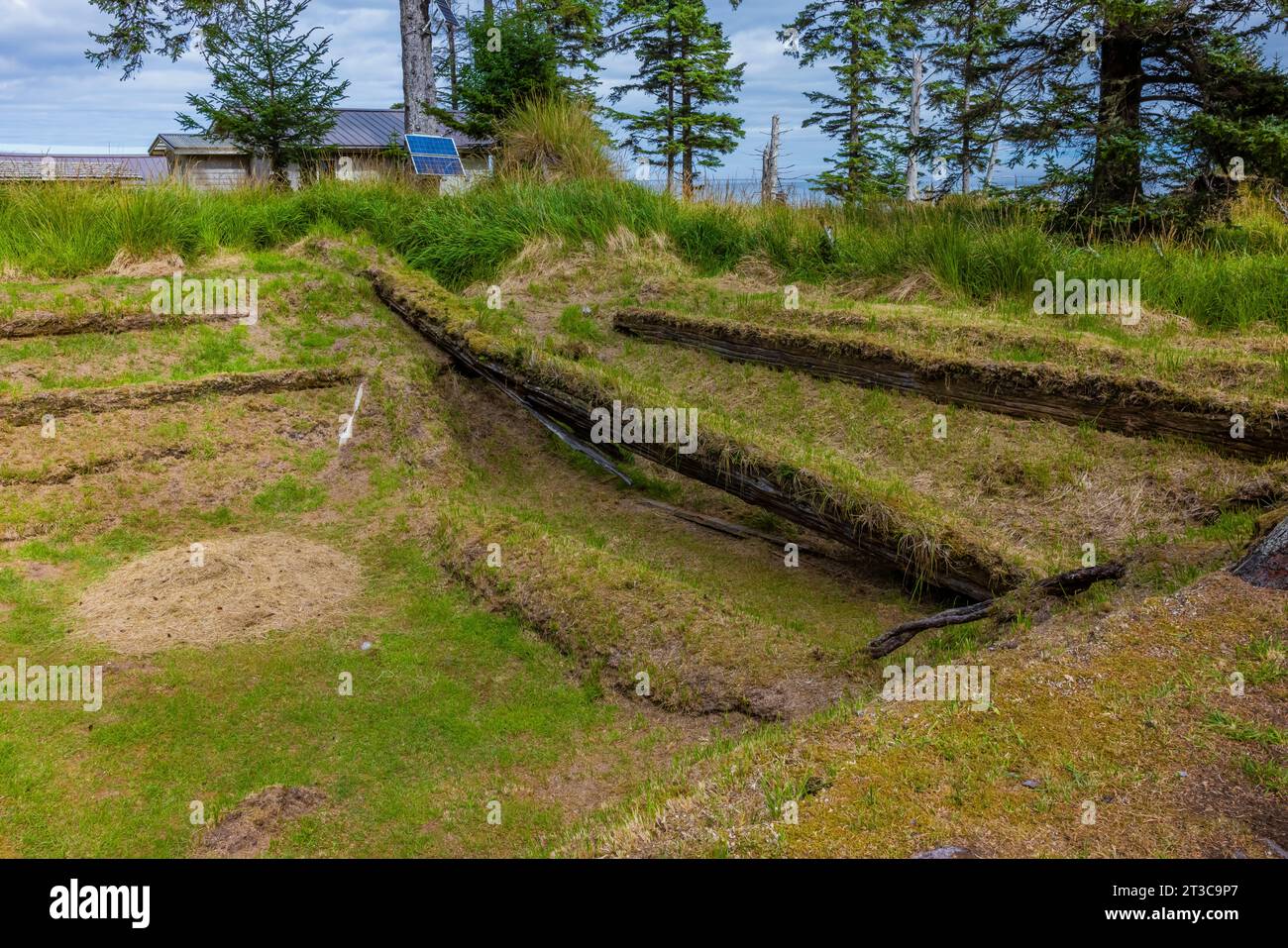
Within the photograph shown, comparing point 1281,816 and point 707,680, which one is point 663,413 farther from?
point 1281,816

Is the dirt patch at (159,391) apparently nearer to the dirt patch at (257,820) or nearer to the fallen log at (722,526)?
the fallen log at (722,526)

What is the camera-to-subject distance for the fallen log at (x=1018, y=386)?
7316 millimetres

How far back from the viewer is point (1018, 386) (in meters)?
8.55

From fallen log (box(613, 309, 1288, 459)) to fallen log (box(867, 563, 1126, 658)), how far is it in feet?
9.00

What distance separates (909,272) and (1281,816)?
977 centimetres

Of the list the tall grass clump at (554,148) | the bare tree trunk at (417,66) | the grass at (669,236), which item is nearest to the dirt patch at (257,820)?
the grass at (669,236)

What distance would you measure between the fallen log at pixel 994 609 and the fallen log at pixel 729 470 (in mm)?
538

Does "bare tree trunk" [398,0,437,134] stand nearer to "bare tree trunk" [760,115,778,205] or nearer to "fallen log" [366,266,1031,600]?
"fallen log" [366,266,1031,600]

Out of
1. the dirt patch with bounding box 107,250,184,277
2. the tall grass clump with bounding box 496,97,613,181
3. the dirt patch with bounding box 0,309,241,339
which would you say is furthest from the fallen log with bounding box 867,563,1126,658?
the tall grass clump with bounding box 496,97,613,181

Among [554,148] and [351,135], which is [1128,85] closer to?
[554,148]

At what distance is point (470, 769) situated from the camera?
213 inches

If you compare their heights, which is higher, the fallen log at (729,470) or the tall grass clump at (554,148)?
the tall grass clump at (554,148)

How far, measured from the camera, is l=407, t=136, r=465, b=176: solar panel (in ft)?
53.8

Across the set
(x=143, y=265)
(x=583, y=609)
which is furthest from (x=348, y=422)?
(x=583, y=609)
